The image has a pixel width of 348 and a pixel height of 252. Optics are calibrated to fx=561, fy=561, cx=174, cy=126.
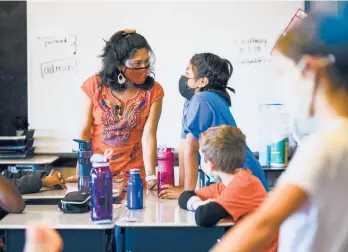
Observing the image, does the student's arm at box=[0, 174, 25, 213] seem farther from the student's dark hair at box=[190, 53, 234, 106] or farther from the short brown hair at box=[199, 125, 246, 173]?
the student's dark hair at box=[190, 53, 234, 106]

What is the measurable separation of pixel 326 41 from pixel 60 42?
3.93 metres

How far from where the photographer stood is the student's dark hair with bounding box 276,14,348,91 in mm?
847

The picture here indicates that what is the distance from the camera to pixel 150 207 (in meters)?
2.61

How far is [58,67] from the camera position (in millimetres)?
4566

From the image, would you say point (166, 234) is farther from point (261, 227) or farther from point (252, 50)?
point (252, 50)

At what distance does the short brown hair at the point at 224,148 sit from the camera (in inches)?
92.6

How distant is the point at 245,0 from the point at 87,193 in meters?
2.55

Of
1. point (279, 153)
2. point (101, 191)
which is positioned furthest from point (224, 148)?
point (279, 153)

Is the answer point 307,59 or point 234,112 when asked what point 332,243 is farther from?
point 234,112

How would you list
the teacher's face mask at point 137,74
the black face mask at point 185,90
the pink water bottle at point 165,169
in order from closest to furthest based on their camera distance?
1. the pink water bottle at point 165,169
2. the teacher's face mask at point 137,74
3. the black face mask at point 185,90

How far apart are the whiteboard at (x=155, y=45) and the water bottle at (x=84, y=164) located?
1.79 m

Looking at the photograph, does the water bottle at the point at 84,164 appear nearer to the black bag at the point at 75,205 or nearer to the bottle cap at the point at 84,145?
the bottle cap at the point at 84,145

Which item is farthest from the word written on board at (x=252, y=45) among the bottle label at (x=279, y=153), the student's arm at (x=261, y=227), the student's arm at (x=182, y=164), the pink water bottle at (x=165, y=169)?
the student's arm at (x=261, y=227)

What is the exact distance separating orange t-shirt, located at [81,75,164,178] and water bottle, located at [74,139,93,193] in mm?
175
